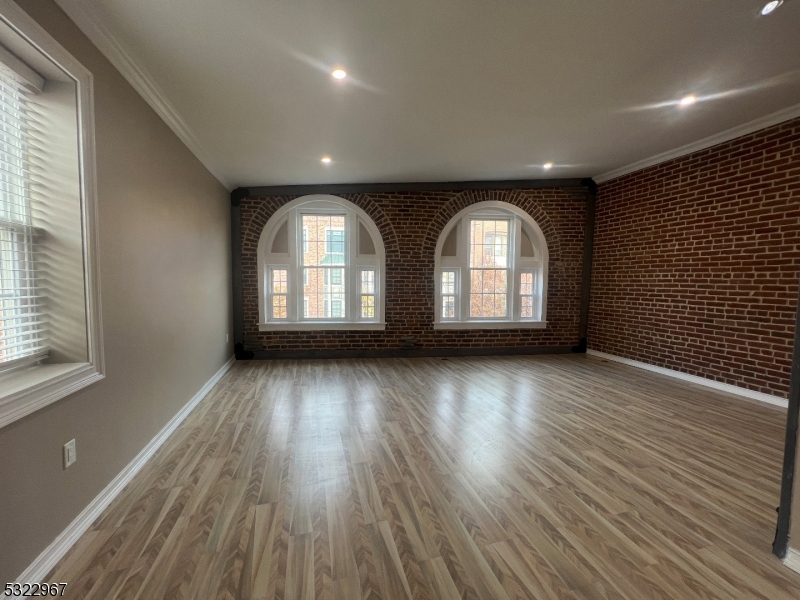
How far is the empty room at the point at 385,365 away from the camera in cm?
138

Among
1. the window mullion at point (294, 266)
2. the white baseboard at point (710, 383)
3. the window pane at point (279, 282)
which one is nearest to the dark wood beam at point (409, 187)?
the window mullion at point (294, 266)

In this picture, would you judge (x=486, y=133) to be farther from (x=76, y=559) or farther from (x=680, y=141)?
(x=76, y=559)

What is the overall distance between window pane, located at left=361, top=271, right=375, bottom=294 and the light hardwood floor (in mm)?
2330

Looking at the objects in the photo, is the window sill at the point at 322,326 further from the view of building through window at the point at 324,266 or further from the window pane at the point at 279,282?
the window pane at the point at 279,282

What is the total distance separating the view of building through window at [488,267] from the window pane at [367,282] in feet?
3.77

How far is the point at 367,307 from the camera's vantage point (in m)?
5.26

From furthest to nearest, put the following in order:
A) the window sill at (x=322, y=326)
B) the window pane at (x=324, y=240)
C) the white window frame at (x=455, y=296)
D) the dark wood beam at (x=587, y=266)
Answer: the white window frame at (x=455, y=296), the dark wood beam at (x=587, y=266), the window pane at (x=324, y=240), the window sill at (x=322, y=326)

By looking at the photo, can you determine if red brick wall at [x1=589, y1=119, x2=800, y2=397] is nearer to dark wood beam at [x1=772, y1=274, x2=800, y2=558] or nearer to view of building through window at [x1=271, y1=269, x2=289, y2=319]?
dark wood beam at [x1=772, y1=274, x2=800, y2=558]

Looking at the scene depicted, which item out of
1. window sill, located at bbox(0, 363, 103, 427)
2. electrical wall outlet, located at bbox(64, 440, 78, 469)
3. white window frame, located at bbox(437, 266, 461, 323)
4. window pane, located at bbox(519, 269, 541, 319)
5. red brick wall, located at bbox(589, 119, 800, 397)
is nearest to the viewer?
window sill, located at bbox(0, 363, 103, 427)

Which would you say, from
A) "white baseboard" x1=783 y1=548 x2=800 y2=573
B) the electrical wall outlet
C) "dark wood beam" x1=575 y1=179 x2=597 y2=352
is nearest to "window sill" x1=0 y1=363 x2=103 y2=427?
the electrical wall outlet

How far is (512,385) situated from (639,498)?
2001mm

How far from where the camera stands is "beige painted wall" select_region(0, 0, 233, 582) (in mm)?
1308

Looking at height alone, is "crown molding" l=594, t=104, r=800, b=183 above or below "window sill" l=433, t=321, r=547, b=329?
above

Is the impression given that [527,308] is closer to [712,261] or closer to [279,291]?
[712,261]
